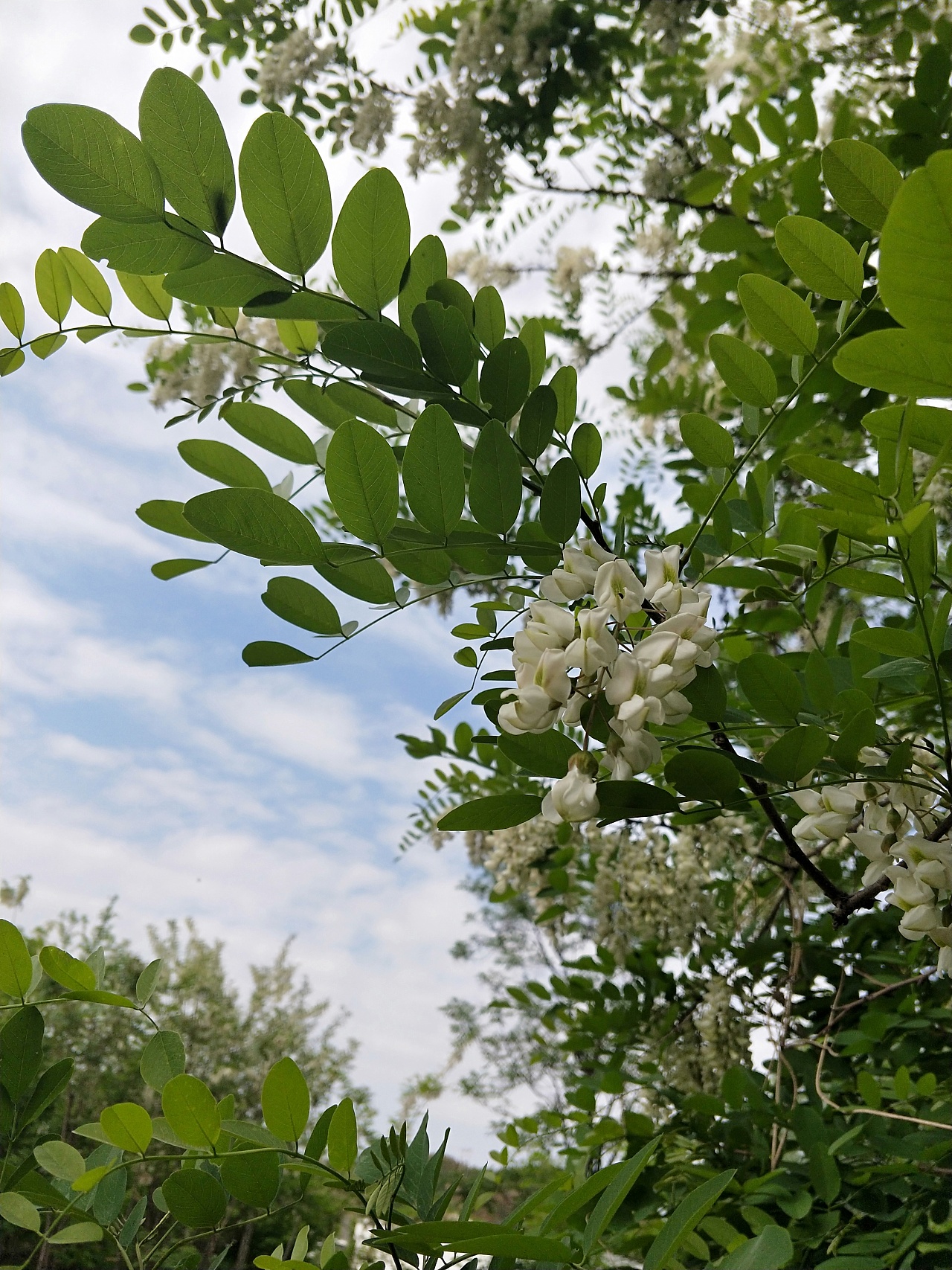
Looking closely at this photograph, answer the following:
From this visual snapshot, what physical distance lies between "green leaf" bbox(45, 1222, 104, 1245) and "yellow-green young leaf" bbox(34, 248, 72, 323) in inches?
18.5

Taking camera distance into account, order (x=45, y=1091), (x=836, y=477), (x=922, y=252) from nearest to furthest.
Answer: (x=922, y=252) < (x=836, y=477) < (x=45, y=1091)

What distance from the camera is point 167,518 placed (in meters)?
0.47

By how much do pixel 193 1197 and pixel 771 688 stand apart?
0.33 metres

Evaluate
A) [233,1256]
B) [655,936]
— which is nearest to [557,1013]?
[655,936]

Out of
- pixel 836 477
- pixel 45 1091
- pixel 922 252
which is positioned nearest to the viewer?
pixel 922 252

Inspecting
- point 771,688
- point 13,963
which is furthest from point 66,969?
point 771,688

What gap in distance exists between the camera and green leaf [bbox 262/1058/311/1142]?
372 millimetres

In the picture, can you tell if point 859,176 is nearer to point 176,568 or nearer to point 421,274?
point 421,274

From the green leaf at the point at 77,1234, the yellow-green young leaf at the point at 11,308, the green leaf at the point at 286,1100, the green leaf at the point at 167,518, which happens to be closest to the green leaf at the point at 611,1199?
the green leaf at the point at 286,1100

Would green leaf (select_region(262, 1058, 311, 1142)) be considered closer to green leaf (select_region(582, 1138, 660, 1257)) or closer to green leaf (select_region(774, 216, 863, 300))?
green leaf (select_region(582, 1138, 660, 1257))

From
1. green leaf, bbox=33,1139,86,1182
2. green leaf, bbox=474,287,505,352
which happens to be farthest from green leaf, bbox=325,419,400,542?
green leaf, bbox=33,1139,86,1182

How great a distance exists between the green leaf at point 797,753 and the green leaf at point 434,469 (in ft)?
0.54

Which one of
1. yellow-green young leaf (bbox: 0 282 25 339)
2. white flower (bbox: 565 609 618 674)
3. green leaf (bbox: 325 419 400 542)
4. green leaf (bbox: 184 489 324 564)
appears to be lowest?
white flower (bbox: 565 609 618 674)

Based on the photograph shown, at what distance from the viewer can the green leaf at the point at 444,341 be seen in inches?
15.2
